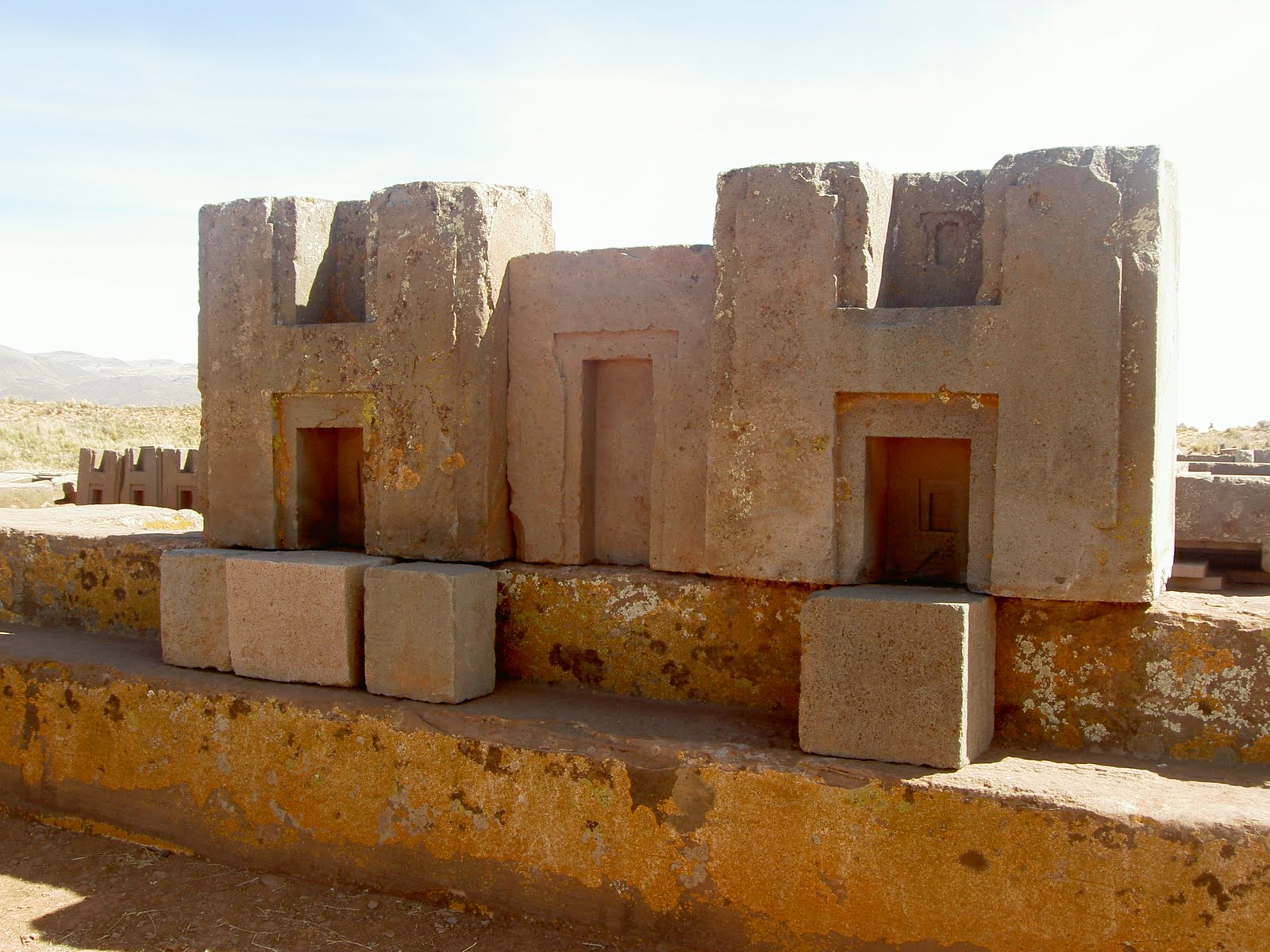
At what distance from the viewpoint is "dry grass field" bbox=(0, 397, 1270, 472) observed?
23141 mm

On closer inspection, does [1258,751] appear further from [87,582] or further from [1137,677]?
[87,582]

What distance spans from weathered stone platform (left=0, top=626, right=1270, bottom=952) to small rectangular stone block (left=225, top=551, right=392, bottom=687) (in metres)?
0.10

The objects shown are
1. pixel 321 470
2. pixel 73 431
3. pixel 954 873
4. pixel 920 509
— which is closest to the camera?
pixel 954 873

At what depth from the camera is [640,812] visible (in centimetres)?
335

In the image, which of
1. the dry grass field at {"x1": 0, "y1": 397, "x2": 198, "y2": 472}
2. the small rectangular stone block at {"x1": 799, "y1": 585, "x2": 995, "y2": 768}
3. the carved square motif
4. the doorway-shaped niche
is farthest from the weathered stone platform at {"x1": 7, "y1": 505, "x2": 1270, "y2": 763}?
the dry grass field at {"x1": 0, "y1": 397, "x2": 198, "y2": 472}

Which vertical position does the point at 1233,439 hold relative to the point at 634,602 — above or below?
above

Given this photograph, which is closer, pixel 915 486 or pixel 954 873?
pixel 954 873

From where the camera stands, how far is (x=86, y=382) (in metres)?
118

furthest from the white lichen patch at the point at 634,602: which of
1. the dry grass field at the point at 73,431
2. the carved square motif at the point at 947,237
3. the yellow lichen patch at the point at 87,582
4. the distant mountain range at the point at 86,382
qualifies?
the distant mountain range at the point at 86,382

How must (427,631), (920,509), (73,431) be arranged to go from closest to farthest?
1. (920,509)
2. (427,631)
3. (73,431)

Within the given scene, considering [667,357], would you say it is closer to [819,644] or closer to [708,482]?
[708,482]

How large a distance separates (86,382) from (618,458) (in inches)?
5050

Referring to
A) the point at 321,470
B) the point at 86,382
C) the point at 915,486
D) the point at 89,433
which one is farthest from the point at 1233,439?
the point at 86,382

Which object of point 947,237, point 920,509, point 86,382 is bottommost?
point 920,509
